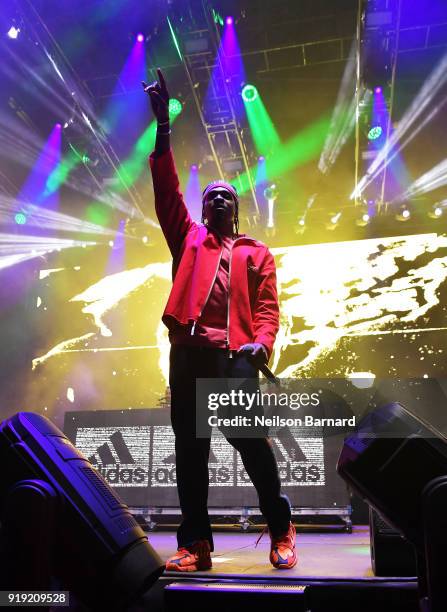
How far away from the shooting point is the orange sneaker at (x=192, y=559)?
1.48m

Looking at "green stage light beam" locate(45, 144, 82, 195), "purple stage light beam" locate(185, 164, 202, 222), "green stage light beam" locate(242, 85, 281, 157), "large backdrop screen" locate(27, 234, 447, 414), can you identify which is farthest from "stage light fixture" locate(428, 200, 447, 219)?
"green stage light beam" locate(45, 144, 82, 195)

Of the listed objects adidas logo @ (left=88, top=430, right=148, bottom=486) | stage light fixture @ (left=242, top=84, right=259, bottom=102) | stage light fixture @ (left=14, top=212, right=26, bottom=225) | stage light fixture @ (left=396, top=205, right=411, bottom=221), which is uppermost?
stage light fixture @ (left=242, top=84, right=259, bottom=102)

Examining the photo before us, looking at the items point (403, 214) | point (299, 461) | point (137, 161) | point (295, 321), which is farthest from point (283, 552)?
point (403, 214)

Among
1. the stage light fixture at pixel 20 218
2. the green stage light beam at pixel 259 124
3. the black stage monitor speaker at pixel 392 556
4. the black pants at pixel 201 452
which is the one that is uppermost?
the green stage light beam at pixel 259 124

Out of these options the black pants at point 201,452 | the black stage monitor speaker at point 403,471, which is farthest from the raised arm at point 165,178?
the black stage monitor speaker at point 403,471

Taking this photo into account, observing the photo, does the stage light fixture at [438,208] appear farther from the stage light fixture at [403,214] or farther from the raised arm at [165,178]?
the raised arm at [165,178]

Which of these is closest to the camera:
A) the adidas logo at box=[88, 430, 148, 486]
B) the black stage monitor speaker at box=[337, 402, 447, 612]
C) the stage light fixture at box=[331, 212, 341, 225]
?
the black stage monitor speaker at box=[337, 402, 447, 612]

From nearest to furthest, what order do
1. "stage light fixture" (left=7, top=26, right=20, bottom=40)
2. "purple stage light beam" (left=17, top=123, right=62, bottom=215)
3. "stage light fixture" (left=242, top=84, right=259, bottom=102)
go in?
1. "stage light fixture" (left=7, top=26, right=20, bottom=40)
2. "stage light fixture" (left=242, top=84, right=259, bottom=102)
3. "purple stage light beam" (left=17, top=123, right=62, bottom=215)

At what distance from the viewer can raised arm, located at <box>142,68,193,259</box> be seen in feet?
5.88

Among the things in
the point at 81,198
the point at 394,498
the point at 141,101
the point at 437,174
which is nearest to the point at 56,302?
the point at 81,198

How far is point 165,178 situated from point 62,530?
4.51ft

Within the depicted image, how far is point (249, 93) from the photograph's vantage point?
5363 mm

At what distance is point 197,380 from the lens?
1764 mm

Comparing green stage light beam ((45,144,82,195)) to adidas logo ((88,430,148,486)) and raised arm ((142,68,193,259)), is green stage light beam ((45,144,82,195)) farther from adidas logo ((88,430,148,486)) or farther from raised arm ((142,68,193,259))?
raised arm ((142,68,193,259))
